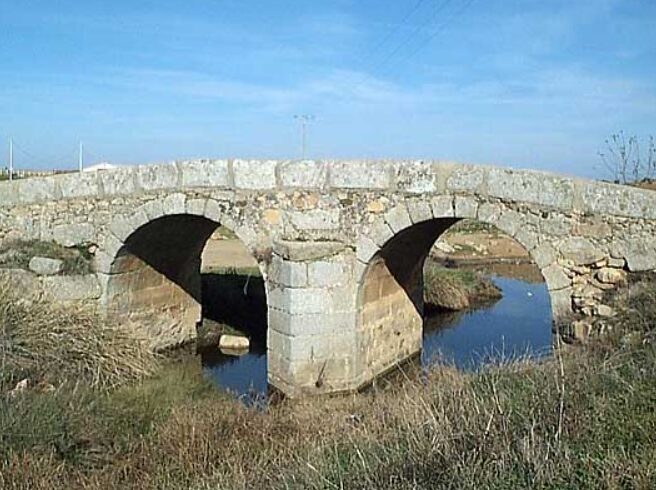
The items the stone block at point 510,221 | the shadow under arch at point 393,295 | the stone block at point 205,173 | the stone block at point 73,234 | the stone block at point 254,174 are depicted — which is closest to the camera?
the stone block at point 510,221

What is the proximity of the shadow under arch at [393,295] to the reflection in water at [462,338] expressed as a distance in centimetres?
49

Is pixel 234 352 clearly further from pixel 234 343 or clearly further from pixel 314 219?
pixel 314 219

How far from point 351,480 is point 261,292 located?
32.9 feet

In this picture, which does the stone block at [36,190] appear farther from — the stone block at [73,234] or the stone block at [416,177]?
the stone block at [416,177]

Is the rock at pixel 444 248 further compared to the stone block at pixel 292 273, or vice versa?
the rock at pixel 444 248

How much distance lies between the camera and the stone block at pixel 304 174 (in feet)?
27.8

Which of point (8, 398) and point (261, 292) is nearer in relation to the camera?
point (8, 398)

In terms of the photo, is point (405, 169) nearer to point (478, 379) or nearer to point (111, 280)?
point (478, 379)

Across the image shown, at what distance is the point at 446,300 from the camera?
1399cm

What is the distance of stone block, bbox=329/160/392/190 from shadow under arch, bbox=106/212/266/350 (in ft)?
5.77

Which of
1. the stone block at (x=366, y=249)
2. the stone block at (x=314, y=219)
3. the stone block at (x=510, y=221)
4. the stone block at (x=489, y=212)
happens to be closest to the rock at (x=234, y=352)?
the stone block at (x=314, y=219)

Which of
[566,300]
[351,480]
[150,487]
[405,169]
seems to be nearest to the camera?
[351,480]

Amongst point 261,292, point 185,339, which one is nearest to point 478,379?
point 185,339

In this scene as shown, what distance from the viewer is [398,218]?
26.3ft
